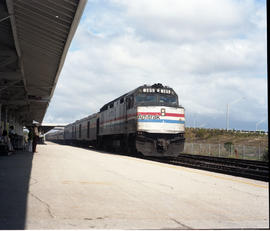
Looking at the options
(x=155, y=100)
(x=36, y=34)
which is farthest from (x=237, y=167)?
(x=36, y=34)

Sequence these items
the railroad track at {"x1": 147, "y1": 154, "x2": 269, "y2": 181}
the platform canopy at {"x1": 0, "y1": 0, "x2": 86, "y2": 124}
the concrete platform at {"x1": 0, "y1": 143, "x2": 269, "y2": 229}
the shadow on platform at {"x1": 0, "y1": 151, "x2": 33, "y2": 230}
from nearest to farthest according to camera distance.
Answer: the shadow on platform at {"x1": 0, "y1": 151, "x2": 33, "y2": 230}, the concrete platform at {"x1": 0, "y1": 143, "x2": 269, "y2": 229}, the platform canopy at {"x1": 0, "y1": 0, "x2": 86, "y2": 124}, the railroad track at {"x1": 147, "y1": 154, "x2": 269, "y2": 181}

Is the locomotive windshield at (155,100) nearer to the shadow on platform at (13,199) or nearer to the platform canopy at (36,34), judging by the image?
the platform canopy at (36,34)

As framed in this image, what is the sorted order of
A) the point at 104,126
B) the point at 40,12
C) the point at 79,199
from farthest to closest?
the point at 104,126 < the point at 40,12 < the point at 79,199

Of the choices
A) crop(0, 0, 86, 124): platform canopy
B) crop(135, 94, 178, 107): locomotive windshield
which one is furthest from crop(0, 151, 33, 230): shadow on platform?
crop(135, 94, 178, 107): locomotive windshield

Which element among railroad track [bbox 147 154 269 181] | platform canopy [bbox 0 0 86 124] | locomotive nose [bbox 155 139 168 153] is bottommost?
railroad track [bbox 147 154 269 181]

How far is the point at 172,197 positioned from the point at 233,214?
1658 millimetres

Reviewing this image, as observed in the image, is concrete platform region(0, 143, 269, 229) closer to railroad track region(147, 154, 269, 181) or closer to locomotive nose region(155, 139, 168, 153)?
railroad track region(147, 154, 269, 181)

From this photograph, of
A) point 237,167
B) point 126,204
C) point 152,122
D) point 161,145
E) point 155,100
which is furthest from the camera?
point 155,100

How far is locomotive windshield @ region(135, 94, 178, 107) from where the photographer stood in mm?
22234

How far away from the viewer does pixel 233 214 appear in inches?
246

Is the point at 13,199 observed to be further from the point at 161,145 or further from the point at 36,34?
the point at 161,145

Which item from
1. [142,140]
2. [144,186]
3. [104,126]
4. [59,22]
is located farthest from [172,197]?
[104,126]

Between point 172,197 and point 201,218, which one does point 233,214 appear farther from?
point 172,197

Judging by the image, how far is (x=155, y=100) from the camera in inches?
888
